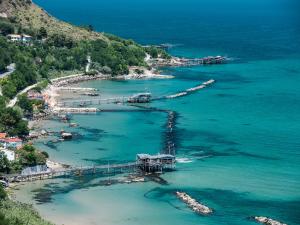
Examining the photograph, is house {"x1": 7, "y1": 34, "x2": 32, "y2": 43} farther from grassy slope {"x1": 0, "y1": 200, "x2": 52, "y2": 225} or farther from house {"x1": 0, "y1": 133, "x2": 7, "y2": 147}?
grassy slope {"x1": 0, "y1": 200, "x2": 52, "y2": 225}

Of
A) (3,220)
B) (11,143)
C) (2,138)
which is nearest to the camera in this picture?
(3,220)

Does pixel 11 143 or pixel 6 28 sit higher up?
pixel 6 28

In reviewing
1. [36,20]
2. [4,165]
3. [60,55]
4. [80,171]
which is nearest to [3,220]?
[4,165]

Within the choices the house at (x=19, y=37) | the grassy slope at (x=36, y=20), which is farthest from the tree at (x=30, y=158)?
the grassy slope at (x=36, y=20)

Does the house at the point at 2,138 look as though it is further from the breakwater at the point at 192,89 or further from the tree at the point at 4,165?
the breakwater at the point at 192,89

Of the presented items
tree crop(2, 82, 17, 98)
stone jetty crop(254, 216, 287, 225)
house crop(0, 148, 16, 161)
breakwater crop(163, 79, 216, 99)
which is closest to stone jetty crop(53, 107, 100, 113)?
tree crop(2, 82, 17, 98)

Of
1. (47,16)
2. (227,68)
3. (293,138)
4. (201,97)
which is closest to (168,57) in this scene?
(227,68)

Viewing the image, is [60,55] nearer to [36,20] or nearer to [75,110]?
[36,20]
